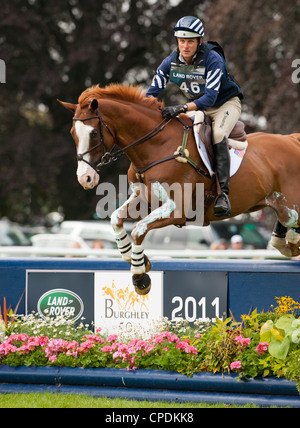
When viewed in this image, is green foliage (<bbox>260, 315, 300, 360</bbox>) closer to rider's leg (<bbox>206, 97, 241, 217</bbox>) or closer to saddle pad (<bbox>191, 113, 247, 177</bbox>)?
rider's leg (<bbox>206, 97, 241, 217</bbox>)

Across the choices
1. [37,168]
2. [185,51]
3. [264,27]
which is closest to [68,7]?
[37,168]

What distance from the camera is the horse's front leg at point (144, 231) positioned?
5375 mm

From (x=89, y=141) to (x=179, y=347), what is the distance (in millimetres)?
2022

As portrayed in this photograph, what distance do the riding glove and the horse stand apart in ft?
0.28

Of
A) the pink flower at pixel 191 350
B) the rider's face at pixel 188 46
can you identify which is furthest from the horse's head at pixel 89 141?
the pink flower at pixel 191 350

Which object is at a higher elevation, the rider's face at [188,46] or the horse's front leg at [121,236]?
the rider's face at [188,46]

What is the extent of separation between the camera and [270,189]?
618 cm

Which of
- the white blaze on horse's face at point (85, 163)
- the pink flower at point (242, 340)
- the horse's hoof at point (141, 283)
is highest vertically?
the white blaze on horse's face at point (85, 163)

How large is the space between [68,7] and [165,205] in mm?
17268

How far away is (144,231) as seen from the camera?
5359 mm

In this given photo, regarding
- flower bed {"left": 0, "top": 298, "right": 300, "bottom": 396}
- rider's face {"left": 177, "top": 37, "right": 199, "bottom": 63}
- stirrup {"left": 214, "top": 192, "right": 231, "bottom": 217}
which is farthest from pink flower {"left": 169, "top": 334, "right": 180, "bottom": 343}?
rider's face {"left": 177, "top": 37, "right": 199, "bottom": 63}
